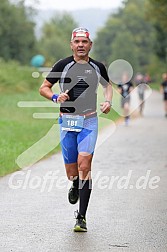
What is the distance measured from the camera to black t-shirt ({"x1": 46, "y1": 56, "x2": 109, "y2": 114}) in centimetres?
811

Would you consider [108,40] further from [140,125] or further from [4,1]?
[140,125]

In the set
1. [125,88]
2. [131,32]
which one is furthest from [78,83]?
[131,32]

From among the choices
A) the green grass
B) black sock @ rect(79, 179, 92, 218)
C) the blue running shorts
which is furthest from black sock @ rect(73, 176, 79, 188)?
the green grass

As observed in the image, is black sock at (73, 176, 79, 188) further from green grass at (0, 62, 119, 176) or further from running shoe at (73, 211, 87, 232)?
green grass at (0, 62, 119, 176)

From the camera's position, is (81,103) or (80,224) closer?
(80,224)

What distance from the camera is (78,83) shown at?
8117 millimetres

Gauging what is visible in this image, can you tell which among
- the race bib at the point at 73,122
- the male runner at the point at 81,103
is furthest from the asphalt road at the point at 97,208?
the race bib at the point at 73,122

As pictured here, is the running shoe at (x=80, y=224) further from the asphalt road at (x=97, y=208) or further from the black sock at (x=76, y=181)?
the black sock at (x=76, y=181)

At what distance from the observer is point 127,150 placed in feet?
56.9

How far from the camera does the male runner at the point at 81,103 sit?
26.6 ft

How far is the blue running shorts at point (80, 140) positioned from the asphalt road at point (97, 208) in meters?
0.78

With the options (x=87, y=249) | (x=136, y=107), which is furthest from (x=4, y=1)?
(x=87, y=249)

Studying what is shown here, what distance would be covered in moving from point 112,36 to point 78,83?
161 m

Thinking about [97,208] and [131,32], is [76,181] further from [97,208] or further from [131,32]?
[131,32]
